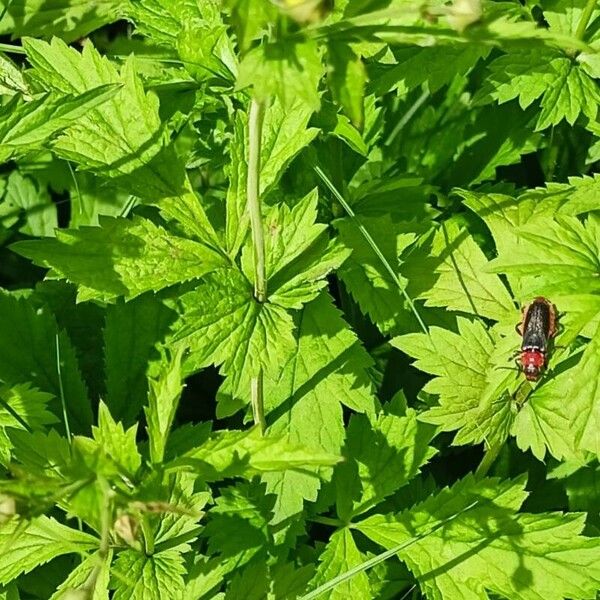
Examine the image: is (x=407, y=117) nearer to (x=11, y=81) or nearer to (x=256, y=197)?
(x=11, y=81)

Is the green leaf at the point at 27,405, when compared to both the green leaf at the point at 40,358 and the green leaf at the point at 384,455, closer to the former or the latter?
the green leaf at the point at 40,358

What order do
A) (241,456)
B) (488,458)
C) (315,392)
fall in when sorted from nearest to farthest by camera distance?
1. (241,456)
2. (488,458)
3. (315,392)

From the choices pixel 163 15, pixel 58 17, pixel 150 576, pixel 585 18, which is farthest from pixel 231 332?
pixel 58 17

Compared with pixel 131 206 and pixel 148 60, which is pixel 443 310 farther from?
pixel 148 60

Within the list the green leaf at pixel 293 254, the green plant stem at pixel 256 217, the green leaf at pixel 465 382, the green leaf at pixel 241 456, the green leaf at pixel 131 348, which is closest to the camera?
the green leaf at pixel 241 456

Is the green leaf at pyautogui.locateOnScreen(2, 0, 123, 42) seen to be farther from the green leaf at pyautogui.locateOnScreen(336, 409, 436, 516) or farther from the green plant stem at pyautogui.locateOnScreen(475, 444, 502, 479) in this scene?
the green plant stem at pyautogui.locateOnScreen(475, 444, 502, 479)

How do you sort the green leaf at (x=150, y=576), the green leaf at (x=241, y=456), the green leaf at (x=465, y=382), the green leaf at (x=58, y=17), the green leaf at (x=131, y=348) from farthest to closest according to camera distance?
the green leaf at (x=58, y=17) → the green leaf at (x=131, y=348) → the green leaf at (x=465, y=382) → the green leaf at (x=150, y=576) → the green leaf at (x=241, y=456)

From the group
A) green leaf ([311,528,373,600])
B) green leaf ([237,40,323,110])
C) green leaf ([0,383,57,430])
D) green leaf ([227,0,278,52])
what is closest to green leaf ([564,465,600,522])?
green leaf ([311,528,373,600])

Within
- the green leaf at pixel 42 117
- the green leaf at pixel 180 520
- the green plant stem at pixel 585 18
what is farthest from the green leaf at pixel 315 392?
the green plant stem at pixel 585 18
